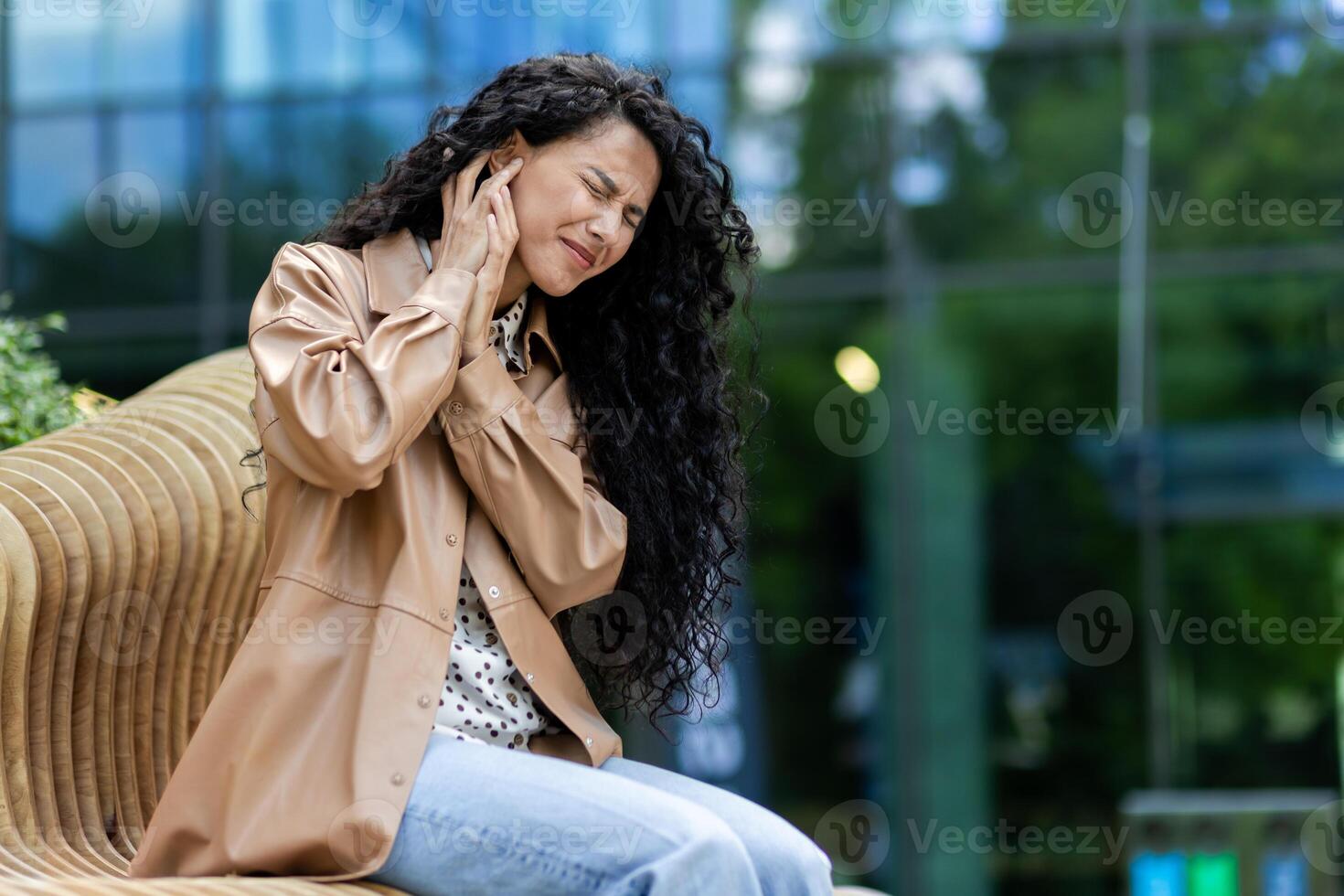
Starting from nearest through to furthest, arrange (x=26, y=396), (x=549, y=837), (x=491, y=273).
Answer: (x=549, y=837) → (x=491, y=273) → (x=26, y=396)

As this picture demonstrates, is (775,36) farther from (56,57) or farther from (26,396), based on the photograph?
(26,396)

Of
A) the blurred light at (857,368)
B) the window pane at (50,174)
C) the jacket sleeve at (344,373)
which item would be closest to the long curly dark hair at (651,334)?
the jacket sleeve at (344,373)

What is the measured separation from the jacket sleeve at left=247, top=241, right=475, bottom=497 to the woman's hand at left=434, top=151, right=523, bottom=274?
6 centimetres

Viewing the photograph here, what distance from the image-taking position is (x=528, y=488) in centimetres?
232

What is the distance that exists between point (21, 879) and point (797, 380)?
5790 millimetres

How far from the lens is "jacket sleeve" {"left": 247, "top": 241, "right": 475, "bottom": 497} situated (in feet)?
6.81

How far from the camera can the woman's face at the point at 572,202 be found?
96.3 inches

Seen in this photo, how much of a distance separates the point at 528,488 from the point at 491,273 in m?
0.35

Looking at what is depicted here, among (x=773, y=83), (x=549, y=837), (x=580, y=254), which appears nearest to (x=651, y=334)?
(x=580, y=254)

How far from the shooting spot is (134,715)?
289 centimetres

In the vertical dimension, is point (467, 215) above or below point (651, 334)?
above

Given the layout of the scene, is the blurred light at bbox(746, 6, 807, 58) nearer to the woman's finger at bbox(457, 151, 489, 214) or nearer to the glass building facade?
the glass building facade

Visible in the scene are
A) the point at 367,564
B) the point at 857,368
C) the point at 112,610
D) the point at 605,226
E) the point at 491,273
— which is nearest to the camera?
the point at 367,564

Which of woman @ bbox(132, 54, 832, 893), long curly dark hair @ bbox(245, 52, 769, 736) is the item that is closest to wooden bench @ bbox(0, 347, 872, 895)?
long curly dark hair @ bbox(245, 52, 769, 736)
